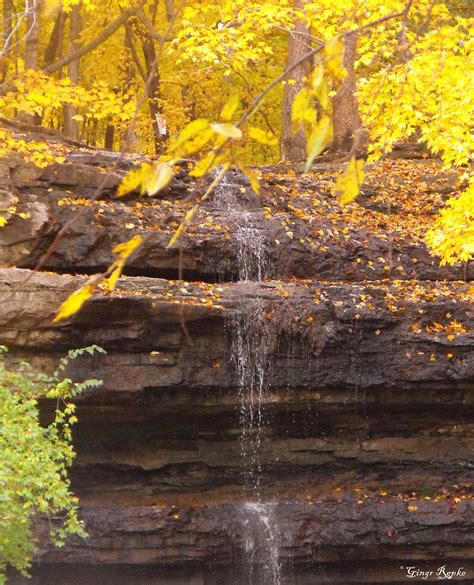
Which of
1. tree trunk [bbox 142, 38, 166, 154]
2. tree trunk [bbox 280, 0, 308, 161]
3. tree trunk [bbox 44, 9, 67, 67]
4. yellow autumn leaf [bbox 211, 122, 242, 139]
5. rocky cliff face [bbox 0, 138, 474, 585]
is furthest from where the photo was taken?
tree trunk [bbox 44, 9, 67, 67]

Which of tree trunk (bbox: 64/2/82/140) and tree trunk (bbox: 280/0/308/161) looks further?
tree trunk (bbox: 64/2/82/140)

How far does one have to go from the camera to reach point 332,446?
36.0 feet

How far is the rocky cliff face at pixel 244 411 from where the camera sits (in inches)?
389

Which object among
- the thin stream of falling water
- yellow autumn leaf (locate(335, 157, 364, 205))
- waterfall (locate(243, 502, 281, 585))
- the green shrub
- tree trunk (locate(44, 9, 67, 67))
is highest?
tree trunk (locate(44, 9, 67, 67))

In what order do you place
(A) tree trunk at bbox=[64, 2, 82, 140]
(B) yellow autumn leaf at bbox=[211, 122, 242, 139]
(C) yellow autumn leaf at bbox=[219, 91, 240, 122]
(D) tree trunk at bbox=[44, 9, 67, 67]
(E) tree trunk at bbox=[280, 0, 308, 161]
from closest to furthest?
(B) yellow autumn leaf at bbox=[211, 122, 242, 139], (C) yellow autumn leaf at bbox=[219, 91, 240, 122], (E) tree trunk at bbox=[280, 0, 308, 161], (A) tree trunk at bbox=[64, 2, 82, 140], (D) tree trunk at bbox=[44, 9, 67, 67]

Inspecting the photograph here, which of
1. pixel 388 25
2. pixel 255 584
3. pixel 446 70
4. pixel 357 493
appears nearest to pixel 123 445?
pixel 255 584

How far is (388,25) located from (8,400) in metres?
9.66

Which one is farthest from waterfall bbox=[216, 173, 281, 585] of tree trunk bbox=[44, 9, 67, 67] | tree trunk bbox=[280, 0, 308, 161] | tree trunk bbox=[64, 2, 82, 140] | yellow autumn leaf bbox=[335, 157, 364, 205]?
tree trunk bbox=[44, 9, 67, 67]

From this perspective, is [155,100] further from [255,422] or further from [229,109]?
[229,109]

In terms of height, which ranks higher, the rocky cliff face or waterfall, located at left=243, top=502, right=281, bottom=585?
the rocky cliff face

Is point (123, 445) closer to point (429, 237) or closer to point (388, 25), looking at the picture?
point (429, 237)

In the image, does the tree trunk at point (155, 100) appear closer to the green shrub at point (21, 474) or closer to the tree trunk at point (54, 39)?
the tree trunk at point (54, 39)

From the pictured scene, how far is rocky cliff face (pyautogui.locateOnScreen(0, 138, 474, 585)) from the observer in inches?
389

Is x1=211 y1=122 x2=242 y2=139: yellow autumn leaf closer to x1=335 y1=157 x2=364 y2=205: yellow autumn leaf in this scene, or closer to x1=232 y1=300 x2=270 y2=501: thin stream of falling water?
x1=335 y1=157 x2=364 y2=205: yellow autumn leaf
